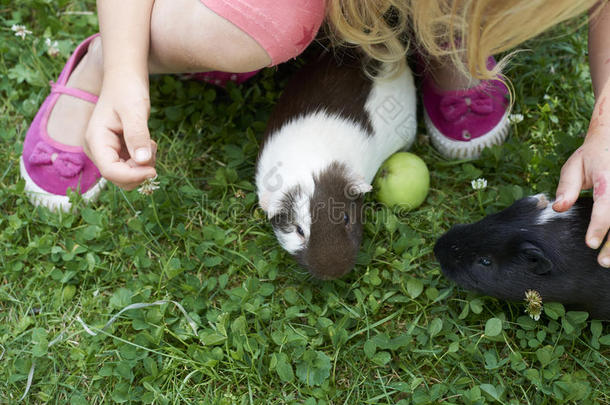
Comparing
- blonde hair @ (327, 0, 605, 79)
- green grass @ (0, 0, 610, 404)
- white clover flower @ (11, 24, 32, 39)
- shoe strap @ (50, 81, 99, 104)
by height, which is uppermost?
blonde hair @ (327, 0, 605, 79)

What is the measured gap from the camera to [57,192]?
251cm

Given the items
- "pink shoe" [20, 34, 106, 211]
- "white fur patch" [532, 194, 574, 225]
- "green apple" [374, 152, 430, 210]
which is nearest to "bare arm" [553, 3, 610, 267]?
"white fur patch" [532, 194, 574, 225]

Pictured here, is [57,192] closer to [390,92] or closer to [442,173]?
[390,92]

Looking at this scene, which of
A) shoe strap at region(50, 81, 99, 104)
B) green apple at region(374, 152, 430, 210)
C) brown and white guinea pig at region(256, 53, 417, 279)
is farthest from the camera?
shoe strap at region(50, 81, 99, 104)

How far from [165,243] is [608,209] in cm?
172

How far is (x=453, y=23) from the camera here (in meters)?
1.86

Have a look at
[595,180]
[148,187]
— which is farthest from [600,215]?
[148,187]

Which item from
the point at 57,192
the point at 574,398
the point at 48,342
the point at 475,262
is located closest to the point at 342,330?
the point at 475,262

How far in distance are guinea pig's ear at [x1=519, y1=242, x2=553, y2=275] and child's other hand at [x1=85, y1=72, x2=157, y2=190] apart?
129cm

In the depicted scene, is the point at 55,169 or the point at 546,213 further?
Answer: the point at 55,169

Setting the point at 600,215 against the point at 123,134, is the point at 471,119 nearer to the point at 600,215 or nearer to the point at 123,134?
the point at 600,215

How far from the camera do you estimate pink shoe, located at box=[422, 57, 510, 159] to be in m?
2.60

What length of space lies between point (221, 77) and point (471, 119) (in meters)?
1.23

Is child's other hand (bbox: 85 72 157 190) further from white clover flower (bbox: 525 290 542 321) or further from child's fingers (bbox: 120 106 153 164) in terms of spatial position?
white clover flower (bbox: 525 290 542 321)
